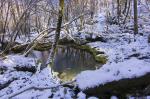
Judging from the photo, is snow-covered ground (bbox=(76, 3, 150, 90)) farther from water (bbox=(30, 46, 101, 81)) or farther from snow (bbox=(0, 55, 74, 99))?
water (bbox=(30, 46, 101, 81))

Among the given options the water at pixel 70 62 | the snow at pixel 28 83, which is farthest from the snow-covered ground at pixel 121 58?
the water at pixel 70 62

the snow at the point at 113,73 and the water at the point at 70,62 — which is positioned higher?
the snow at the point at 113,73

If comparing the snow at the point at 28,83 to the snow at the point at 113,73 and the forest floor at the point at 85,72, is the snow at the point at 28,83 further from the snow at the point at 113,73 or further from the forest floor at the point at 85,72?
the snow at the point at 113,73

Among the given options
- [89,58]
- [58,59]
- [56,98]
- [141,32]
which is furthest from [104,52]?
[56,98]

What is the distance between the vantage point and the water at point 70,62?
17969 millimetres

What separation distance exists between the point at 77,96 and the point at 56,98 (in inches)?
29.2

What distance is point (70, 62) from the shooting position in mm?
21531

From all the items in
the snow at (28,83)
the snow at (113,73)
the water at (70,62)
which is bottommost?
the water at (70,62)

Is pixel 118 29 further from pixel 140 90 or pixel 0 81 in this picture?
pixel 140 90

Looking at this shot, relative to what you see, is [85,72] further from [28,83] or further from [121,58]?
[121,58]

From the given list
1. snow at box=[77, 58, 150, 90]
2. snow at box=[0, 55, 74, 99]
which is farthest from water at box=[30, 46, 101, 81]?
snow at box=[77, 58, 150, 90]

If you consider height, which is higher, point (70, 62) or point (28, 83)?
point (28, 83)

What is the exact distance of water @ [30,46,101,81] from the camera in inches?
707

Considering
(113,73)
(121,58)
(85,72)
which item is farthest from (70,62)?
(113,73)
